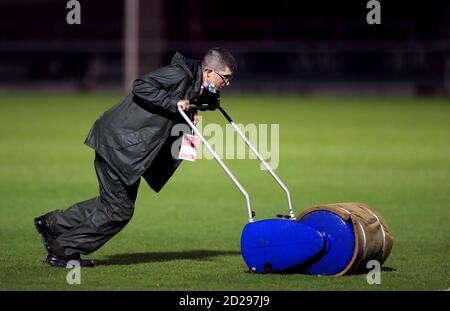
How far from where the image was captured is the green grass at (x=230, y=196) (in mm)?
8977

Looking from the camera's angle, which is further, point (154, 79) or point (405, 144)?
point (405, 144)

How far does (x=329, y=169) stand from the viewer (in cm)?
1745

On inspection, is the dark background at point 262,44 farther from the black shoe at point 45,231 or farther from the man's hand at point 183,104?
the man's hand at point 183,104

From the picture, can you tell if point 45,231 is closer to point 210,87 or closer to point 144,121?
point 144,121

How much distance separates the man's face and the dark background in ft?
91.4

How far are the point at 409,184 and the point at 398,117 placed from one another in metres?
12.0

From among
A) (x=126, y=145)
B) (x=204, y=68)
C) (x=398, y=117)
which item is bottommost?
(x=398, y=117)

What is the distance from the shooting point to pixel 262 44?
38.8 meters

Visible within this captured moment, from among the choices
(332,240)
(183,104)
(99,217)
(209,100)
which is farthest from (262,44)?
(332,240)

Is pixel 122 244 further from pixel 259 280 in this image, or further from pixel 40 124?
pixel 40 124

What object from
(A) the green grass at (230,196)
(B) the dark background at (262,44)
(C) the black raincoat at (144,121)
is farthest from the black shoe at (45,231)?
(B) the dark background at (262,44)

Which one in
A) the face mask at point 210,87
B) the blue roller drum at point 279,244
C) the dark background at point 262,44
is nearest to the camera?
the blue roller drum at point 279,244
